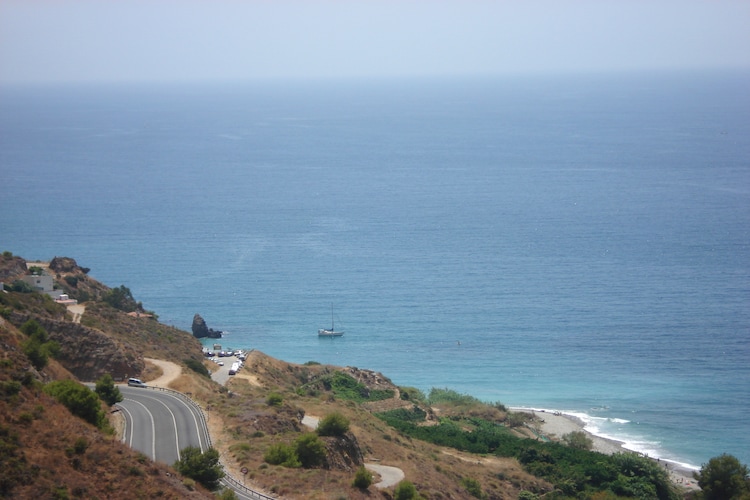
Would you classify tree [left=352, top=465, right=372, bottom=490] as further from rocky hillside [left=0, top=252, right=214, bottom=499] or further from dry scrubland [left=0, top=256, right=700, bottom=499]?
rocky hillside [left=0, top=252, right=214, bottom=499]

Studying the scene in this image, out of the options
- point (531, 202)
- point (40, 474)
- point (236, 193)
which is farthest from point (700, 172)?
point (40, 474)

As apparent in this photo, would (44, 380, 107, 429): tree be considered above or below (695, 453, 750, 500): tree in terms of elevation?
above

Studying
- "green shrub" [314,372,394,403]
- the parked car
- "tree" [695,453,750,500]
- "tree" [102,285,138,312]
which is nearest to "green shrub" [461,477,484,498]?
"tree" [695,453,750,500]

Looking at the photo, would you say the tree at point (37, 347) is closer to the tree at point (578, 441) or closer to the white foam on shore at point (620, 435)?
Answer: the tree at point (578, 441)

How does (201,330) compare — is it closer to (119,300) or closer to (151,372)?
(119,300)

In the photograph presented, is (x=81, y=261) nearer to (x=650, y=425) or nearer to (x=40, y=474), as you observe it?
(x=650, y=425)

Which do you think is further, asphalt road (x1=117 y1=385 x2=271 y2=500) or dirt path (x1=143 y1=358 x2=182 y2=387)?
dirt path (x1=143 y1=358 x2=182 y2=387)

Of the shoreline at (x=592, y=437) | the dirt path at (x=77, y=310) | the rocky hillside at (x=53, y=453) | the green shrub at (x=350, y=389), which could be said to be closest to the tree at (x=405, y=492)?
the rocky hillside at (x=53, y=453)
